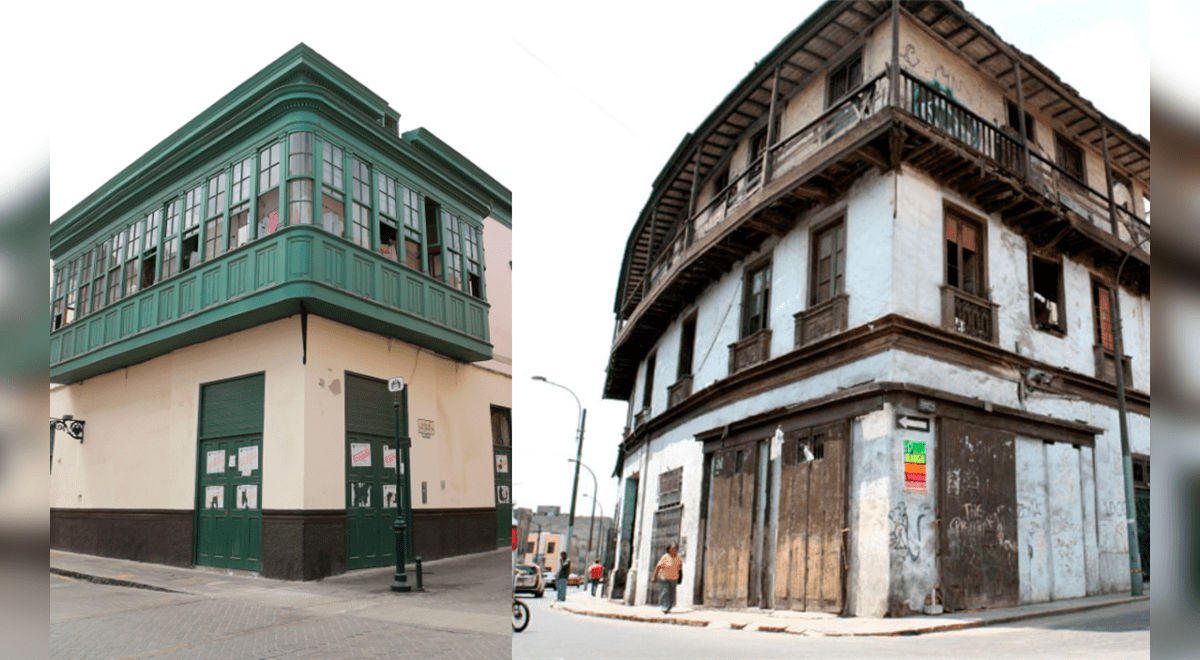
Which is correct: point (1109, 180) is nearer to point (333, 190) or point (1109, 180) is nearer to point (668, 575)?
point (668, 575)

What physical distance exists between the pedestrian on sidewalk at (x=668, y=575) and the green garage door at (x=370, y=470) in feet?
4.86

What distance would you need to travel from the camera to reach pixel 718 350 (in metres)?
1.93

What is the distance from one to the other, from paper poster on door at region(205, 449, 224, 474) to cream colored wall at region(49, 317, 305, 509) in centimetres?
7

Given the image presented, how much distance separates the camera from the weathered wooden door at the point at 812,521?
1.54 m

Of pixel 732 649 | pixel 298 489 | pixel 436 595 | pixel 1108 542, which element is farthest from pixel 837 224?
pixel 298 489

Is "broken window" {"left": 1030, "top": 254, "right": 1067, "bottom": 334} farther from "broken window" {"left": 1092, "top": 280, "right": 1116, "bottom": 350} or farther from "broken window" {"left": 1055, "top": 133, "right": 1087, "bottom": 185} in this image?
"broken window" {"left": 1055, "top": 133, "right": 1087, "bottom": 185}

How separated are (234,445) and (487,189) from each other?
148cm

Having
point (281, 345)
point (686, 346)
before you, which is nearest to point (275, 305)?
point (281, 345)

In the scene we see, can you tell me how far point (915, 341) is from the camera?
1.56 metres

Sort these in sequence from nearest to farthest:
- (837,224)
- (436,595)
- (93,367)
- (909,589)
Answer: (909,589) → (837,224) → (93,367) → (436,595)

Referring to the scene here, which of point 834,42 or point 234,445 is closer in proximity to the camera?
point 834,42

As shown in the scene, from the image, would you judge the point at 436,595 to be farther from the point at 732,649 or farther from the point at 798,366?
the point at 798,366

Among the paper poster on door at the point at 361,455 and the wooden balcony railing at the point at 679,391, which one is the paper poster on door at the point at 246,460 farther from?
the wooden balcony railing at the point at 679,391

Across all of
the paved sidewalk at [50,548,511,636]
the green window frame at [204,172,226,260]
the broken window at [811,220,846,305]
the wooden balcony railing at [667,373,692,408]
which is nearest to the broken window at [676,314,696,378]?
the wooden balcony railing at [667,373,692,408]
